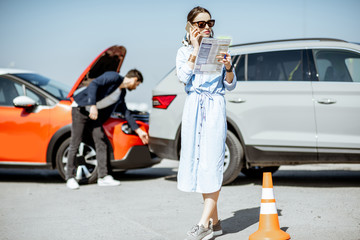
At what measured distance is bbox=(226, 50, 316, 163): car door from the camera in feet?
21.6

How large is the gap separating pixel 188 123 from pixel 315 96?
281 cm

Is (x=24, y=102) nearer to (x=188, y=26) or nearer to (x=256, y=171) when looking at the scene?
(x=256, y=171)

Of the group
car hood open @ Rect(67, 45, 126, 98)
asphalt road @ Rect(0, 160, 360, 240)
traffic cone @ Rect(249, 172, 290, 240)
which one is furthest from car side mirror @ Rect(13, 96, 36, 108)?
traffic cone @ Rect(249, 172, 290, 240)

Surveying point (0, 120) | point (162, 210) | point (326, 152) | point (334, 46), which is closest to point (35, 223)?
point (162, 210)

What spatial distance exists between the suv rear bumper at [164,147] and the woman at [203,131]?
9.33 ft

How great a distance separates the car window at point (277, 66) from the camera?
6.81m

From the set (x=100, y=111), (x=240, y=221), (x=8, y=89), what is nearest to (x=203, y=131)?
(x=240, y=221)

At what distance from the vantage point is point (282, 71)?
22.5ft

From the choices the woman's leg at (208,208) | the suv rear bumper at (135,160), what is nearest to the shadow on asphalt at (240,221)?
the woman's leg at (208,208)

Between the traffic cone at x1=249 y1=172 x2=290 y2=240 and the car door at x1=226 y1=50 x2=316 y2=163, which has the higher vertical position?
the car door at x1=226 y1=50 x2=316 y2=163

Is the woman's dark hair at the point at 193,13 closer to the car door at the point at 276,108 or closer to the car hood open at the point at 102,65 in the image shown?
the car door at the point at 276,108

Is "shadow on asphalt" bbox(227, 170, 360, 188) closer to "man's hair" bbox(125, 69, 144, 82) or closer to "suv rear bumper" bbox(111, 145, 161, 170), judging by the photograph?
"suv rear bumper" bbox(111, 145, 161, 170)

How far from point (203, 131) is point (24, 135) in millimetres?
4110

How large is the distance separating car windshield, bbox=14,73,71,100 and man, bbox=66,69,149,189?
0.68m
